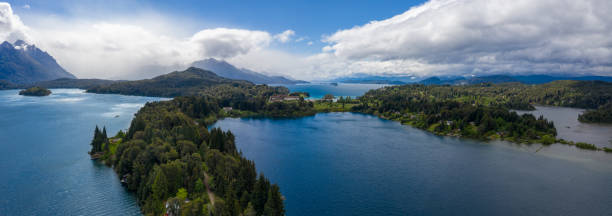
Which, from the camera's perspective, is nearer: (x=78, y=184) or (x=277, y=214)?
(x=277, y=214)

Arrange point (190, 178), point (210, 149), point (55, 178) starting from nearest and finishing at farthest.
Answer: point (190, 178) < point (55, 178) < point (210, 149)

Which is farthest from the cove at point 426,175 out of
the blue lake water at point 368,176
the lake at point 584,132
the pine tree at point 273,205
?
the lake at point 584,132

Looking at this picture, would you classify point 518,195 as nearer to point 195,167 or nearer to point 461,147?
point 461,147

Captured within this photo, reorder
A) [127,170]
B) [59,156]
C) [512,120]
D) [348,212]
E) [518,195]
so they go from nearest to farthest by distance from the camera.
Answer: [348,212] < [518,195] < [127,170] < [59,156] < [512,120]

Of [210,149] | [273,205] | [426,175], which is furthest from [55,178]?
[426,175]

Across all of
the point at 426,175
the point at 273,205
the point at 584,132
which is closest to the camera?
the point at 273,205

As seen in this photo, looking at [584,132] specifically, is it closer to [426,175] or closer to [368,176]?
[426,175]

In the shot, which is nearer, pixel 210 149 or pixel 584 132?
pixel 210 149

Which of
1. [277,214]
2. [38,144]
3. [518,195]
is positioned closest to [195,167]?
[277,214]
